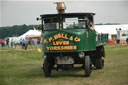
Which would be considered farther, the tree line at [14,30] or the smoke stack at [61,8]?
the tree line at [14,30]

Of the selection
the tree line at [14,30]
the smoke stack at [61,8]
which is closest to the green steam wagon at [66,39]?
the smoke stack at [61,8]

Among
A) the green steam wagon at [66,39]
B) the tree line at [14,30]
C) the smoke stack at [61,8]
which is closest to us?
the green steam wagon at [66,39]

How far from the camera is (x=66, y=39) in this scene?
13.6 m

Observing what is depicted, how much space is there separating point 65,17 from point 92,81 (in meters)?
3.55

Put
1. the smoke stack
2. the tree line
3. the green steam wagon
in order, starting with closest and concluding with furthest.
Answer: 1. the green steam wagon
2. the smoke stack
3. the tree line

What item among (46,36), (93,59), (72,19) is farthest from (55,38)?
(93,59)

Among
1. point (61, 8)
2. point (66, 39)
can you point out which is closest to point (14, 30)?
point (61, 8)

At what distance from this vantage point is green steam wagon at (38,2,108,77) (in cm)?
1365

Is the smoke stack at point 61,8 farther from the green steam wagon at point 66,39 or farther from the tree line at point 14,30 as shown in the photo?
the tree line at point 14,30

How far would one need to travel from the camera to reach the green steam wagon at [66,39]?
44.8 ft

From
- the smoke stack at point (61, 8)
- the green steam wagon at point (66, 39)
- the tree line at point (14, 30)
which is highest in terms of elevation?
the smoke stack at point (61, 8)

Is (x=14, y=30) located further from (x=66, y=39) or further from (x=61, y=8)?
(x=66, y=39)

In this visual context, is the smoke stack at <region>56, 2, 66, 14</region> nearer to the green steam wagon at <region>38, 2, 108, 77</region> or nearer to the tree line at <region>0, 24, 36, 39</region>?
the green steam wagon at <region>38, 2, 108, 77</region>

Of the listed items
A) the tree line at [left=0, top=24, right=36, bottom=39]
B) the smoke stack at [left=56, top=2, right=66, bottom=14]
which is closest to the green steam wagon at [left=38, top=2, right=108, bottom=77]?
the smoke stack at [left=56, top=2, right=66, bottom=14]
